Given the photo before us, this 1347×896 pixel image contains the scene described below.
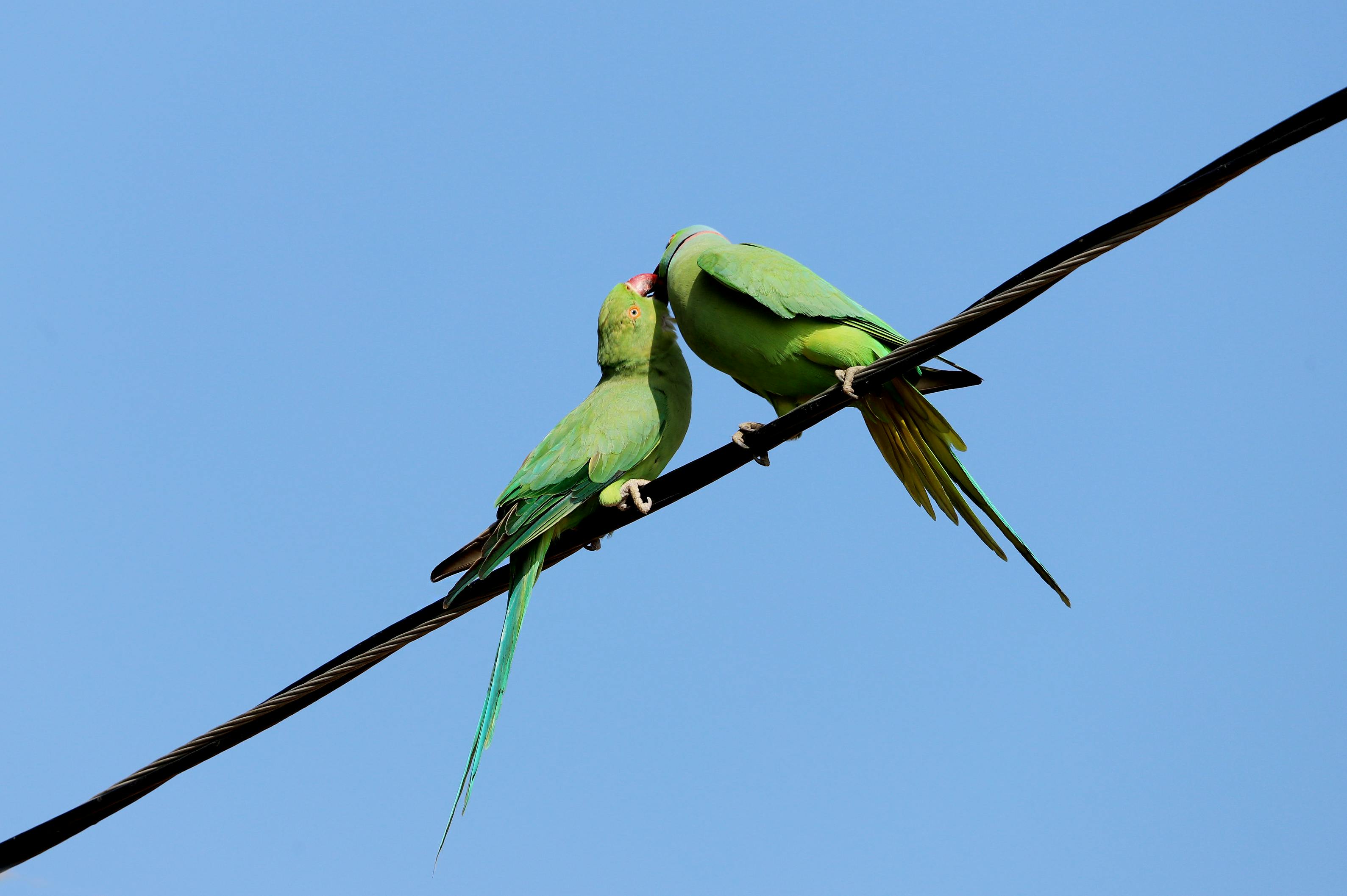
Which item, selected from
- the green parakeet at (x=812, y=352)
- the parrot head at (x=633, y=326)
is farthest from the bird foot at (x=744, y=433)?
the parrot head at (x=633, y=326)

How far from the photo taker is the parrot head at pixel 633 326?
17.1 ft

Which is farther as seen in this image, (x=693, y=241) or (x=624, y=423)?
(x=693, y=241)

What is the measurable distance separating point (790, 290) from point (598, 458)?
1.11m

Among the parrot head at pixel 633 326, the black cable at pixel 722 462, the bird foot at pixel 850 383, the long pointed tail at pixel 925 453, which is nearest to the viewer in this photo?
the black cable at pixel 722 462

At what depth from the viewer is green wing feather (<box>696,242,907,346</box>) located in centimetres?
446

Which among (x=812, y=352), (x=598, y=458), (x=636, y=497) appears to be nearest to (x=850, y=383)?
(x=812, y=352)

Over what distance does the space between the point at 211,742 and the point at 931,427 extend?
292 cm

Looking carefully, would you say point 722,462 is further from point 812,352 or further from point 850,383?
point 812,352

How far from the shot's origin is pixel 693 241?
207 inches

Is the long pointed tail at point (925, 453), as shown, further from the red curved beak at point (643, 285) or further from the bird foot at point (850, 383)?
the red curved beak at point (643, 285)

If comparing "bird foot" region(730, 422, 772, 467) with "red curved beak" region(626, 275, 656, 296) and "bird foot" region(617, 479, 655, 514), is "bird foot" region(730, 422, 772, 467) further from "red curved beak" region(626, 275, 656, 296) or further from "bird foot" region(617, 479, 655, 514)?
"red curved beak" region(626, 275, 656, 296)

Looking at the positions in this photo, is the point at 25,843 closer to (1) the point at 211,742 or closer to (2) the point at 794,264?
(1) the point at 211,742

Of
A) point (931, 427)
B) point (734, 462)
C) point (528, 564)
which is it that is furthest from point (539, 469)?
point (931, 427)

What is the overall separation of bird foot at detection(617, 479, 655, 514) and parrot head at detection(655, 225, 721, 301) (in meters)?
1.04
